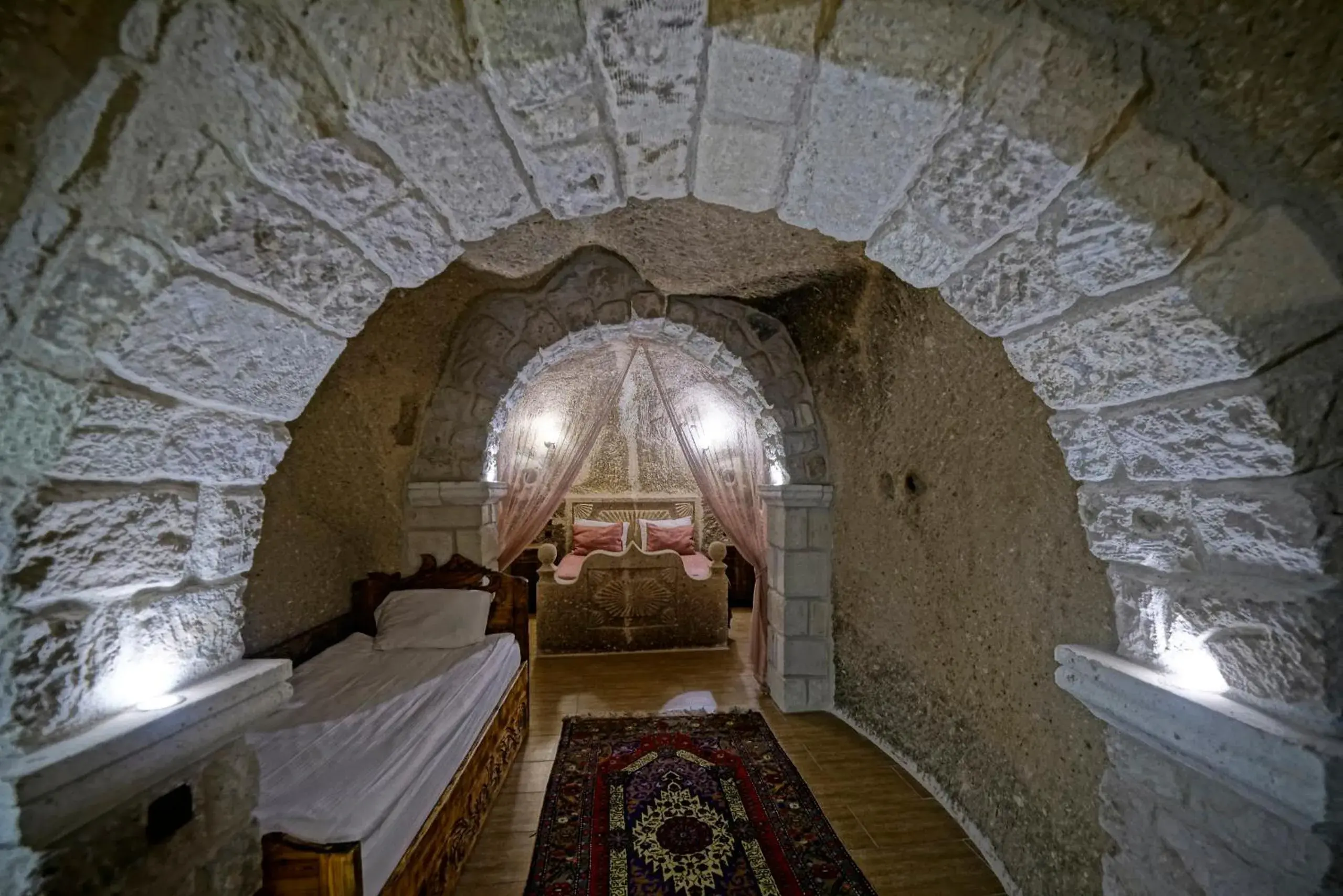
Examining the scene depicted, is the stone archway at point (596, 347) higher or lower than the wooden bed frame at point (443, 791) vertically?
higher

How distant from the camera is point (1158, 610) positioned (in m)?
1.09

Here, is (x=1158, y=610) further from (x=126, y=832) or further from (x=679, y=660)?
(x=679, y=660)

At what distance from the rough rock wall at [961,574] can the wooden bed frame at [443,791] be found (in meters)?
1.97

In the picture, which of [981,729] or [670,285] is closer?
[981,729]

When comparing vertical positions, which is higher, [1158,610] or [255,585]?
[1158,610]

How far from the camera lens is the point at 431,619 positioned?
297cm

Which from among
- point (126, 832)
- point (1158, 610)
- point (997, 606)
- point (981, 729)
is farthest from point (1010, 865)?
point (126, 832)

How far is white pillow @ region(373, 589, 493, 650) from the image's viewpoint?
2885 mm

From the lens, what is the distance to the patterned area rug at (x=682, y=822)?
6.42 ft

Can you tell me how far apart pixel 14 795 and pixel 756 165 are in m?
1.53

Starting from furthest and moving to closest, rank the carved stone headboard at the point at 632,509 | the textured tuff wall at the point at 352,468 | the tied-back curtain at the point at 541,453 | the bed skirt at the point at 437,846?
the carved stone headboard at the point at 632,509 < the tied-back curtain at the point at 541,453 < the textured tuff wall at the point at 352,468 < the bed skirt at the point at 437,846

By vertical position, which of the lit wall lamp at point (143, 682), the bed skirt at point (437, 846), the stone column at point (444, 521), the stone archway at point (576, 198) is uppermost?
the stone archway at point (576, 198)

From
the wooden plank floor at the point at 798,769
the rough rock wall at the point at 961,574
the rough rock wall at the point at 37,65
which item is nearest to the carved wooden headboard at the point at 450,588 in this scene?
the wooden plank floor at the point at 798,769

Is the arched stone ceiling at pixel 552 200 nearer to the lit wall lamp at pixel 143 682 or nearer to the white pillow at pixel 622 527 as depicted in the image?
the lit wall lamp at pixel 143 682
